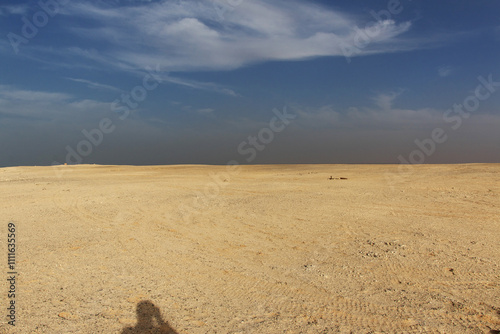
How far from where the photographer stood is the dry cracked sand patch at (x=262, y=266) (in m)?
4.16

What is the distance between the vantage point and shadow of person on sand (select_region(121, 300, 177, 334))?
3.94 m

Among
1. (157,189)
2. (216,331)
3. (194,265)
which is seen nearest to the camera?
(216,331)

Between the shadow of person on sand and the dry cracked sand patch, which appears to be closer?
the shadow of person on sand

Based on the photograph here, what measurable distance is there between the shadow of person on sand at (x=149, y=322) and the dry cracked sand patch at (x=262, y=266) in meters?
0.02

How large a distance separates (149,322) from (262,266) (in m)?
2.23

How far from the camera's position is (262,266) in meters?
5.87

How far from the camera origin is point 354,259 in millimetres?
6090

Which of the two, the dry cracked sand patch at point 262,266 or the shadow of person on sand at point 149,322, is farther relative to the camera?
Result: the dry cracked sand patch at point 262,266

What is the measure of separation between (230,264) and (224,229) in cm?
228

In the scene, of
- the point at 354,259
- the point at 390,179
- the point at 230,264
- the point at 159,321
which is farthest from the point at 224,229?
the point at 390,179

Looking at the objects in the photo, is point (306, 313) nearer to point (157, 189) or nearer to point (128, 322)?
point (128, 322)

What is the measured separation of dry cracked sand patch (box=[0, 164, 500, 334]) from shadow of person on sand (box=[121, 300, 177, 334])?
0.02 metres

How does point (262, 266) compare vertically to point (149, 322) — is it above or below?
above

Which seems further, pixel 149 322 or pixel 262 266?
pixel 262 266
